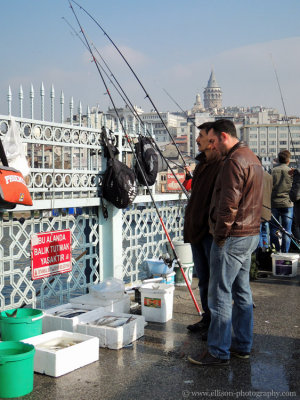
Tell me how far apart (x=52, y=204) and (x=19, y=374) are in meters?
2.13

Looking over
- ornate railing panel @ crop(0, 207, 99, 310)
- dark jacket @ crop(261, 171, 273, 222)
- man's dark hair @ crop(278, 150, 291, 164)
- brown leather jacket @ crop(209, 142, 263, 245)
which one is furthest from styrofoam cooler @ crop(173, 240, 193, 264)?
brown leather jacket @ crop(209, 142, 263, 245)

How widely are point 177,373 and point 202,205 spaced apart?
146cm

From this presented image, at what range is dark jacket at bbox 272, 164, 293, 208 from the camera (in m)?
8.12

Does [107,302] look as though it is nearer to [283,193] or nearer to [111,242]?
[111,242]

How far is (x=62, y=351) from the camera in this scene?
359cm

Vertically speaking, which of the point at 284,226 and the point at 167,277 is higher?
the point at 284,226

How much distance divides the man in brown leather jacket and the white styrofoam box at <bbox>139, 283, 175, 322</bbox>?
1.14 meters

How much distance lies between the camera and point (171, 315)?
16.8 feet

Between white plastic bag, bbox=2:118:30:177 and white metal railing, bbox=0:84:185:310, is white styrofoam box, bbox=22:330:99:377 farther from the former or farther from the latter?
white plastic bag, bbox=2:118:30:177

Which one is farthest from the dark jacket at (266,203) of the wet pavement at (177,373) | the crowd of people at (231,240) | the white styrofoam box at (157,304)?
the crowd of people at (231,240)

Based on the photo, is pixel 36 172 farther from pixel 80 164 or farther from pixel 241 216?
pixel 241 216

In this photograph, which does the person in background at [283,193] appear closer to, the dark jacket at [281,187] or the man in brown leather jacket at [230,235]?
the dark jacket at [281,187]

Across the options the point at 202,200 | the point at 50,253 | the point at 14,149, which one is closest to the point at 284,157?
the point at 202,200

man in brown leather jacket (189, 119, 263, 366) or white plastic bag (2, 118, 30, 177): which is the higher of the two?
white plastic bag (2, 118, 30, 177)
